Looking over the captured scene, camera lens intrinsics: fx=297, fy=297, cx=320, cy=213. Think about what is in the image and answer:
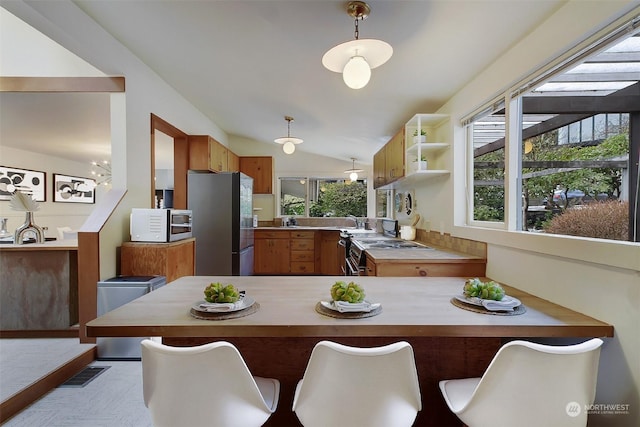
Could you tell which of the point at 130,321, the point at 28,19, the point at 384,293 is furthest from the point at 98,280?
the point at 384,293

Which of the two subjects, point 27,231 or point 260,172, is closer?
point 27,231

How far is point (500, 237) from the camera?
1.93m

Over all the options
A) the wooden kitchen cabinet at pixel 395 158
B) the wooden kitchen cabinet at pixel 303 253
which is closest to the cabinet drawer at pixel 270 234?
the wooden kitchen cabinet at pixel 303 253

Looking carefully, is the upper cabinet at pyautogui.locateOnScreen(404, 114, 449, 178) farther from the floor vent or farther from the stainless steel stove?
the floor vent

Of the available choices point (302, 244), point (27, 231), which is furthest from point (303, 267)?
point (27, 231)

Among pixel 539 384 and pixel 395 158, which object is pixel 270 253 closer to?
pixel 395 158

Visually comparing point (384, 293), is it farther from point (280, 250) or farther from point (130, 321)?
point (280, 250)

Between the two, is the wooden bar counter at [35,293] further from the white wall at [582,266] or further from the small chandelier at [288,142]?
the white wall at [582,266]

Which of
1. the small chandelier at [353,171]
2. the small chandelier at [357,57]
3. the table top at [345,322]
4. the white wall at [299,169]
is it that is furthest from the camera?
the white wall at [299,169]

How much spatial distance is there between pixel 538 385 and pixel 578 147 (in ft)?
3.89

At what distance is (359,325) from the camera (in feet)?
3.61

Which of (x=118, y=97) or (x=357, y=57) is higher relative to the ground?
(x=118, y=97)

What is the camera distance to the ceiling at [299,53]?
1721 mm

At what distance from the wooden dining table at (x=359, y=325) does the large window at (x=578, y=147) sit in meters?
0.45
